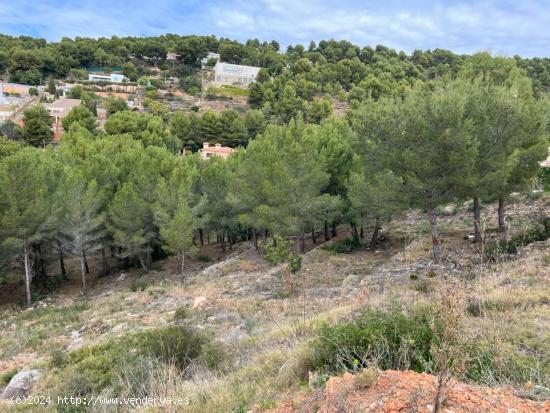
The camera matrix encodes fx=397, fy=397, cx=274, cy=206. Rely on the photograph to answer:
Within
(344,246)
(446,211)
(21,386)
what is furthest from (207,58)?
(21,386)

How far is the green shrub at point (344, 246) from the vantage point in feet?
67.3

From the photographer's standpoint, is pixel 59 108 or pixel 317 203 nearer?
pixel 317 203

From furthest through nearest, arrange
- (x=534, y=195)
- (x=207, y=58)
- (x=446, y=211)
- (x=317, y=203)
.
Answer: (x=207, y=58), (x=446, y=211), (x=534, y=195), (x=317, y=203)

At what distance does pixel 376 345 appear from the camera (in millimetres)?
4254

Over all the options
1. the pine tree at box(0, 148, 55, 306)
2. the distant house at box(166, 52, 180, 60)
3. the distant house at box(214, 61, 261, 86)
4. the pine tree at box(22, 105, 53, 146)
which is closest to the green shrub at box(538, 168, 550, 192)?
the pine tree at box(0, 148, 55, 306)

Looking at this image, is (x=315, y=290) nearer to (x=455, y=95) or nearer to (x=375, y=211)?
(x=375, y=211)

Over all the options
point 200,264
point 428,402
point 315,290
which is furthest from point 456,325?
Answer: point 200,264

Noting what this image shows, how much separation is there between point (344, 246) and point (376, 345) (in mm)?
16798

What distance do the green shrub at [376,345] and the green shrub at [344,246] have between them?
51.9 feet

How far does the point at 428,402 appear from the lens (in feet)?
→ 10.0

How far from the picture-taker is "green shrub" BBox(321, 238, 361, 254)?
20.5 meters

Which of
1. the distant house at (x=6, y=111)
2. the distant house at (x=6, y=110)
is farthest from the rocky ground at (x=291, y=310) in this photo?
the distant house at (x=6, y=110)

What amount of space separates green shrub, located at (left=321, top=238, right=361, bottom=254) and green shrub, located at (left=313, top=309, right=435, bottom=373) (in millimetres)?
15817

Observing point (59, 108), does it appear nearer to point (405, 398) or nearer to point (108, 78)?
point (108, 78)
